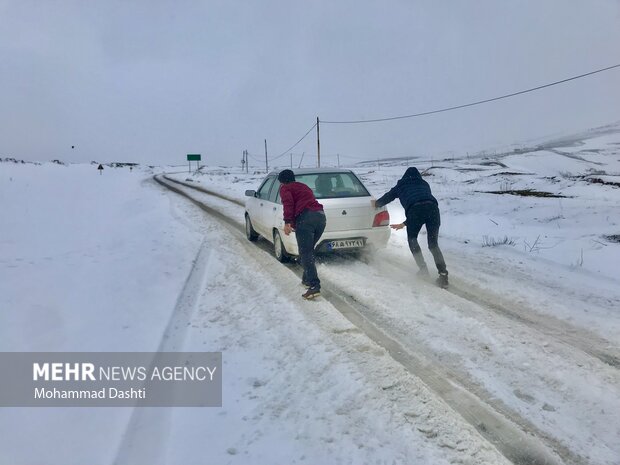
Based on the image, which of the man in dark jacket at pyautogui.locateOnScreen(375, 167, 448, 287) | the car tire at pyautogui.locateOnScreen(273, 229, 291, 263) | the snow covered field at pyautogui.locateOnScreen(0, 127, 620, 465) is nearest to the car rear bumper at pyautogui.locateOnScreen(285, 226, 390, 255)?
the car tire at pyautogui.locateOnScreen(273, 229, 291, 263)

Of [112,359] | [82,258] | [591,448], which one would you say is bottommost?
[591,448]

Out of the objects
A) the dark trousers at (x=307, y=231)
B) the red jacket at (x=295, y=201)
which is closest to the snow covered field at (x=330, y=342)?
the dark trousers at (x=307, y=231)

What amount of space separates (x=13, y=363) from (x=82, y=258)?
147 inches

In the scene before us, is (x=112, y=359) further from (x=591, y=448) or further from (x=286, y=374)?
(x=591, y=448)

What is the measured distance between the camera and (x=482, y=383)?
3182 millimetres

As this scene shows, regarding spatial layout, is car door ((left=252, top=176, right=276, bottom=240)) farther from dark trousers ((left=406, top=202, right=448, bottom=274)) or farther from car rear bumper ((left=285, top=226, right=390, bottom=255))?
dark trousers ((left=406, top=202, right=448, bottom=274))

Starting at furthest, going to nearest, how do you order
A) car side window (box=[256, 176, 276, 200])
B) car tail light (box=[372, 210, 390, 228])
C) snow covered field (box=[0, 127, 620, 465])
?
1. car side window (box=[256, 176, 276, 200])
2. car tail light (box=[372, 210, 390, 228])
3. snow covered field (box=[0, 127, 620, 465])

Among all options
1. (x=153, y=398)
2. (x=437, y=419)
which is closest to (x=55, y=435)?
(x=153, y=398)

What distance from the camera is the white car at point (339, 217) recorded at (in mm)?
6395

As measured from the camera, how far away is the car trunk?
6.36 metres

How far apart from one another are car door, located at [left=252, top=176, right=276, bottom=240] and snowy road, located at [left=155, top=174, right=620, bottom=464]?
2649 millimetres

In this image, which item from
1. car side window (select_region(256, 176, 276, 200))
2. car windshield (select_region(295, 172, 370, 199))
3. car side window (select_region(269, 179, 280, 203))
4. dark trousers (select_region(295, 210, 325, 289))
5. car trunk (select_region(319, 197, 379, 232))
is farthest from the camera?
car side window (select_region(256, 176, 276, 200))

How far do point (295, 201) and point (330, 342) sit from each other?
234 centimetres

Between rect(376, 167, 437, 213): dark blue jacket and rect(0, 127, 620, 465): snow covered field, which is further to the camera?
rect(376, 167, 437, 213): dark blue jacket
